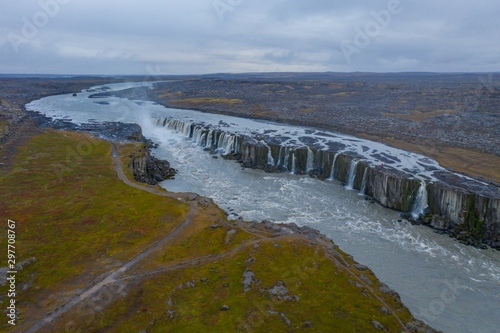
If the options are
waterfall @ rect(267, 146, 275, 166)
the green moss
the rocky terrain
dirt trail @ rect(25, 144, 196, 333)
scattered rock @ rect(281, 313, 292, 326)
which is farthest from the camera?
waterfall @ rect(267, 146, 275, 166)

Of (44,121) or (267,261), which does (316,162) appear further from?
(44,121)

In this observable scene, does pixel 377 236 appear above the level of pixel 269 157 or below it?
below

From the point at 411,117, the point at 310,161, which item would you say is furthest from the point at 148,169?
→ the point at 411,117

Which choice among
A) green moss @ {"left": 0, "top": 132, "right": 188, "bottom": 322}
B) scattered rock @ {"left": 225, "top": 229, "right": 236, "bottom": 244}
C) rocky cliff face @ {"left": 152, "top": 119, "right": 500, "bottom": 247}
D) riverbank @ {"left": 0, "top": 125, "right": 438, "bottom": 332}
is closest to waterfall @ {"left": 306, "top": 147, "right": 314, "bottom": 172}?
rocky cliff face @ {"left": 152, "top": 119, "right": 500, "bottom": 247}

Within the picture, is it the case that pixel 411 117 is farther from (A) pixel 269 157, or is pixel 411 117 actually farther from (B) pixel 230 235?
(B) pixel 230 235

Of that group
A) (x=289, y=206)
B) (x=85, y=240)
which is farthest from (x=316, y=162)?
(x=85, y=240)

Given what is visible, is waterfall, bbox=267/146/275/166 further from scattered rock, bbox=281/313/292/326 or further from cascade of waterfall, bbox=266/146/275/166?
scattered rock, bbox=281/313/292/326
